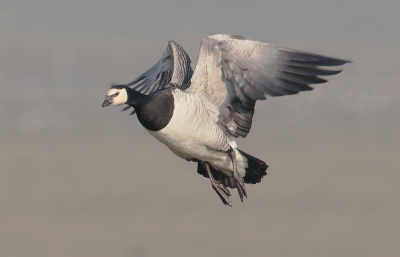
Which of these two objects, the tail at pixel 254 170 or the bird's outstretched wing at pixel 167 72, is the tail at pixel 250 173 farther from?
the bird's outstretched wing at pixel 167 72

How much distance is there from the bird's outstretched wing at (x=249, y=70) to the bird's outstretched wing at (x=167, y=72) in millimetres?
1519

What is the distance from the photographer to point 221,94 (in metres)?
12.3

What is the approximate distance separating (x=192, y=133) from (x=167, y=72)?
3042mm

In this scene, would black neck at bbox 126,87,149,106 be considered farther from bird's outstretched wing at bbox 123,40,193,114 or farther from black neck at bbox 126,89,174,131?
bird's outstretched wing at bbox 123,40,193,114

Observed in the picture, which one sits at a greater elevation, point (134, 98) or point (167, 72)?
point (167, 72)

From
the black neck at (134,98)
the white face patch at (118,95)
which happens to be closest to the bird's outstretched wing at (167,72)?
the black neck at (134,98)

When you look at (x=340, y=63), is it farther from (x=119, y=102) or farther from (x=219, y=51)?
(x=119, y=102)

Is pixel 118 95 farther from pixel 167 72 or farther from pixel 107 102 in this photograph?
pixel 167 72

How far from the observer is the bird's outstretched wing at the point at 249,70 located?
37.9 feet

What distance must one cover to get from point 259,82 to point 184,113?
4.09 ft

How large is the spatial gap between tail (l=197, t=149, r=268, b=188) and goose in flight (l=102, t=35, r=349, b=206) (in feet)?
1.28

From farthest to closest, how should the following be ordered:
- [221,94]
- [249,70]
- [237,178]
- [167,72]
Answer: [167,72] < [237,178] < [221,94] < [249,70]

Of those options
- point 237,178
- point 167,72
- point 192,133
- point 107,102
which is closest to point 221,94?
point 192,133

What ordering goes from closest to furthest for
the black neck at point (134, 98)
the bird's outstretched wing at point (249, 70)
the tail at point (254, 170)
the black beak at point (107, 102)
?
the black beak at point (107, 102) → the black neck at point (134, 98) → the bird's outstretched wing at point (249, 70) → the tail at point (254, 170)
